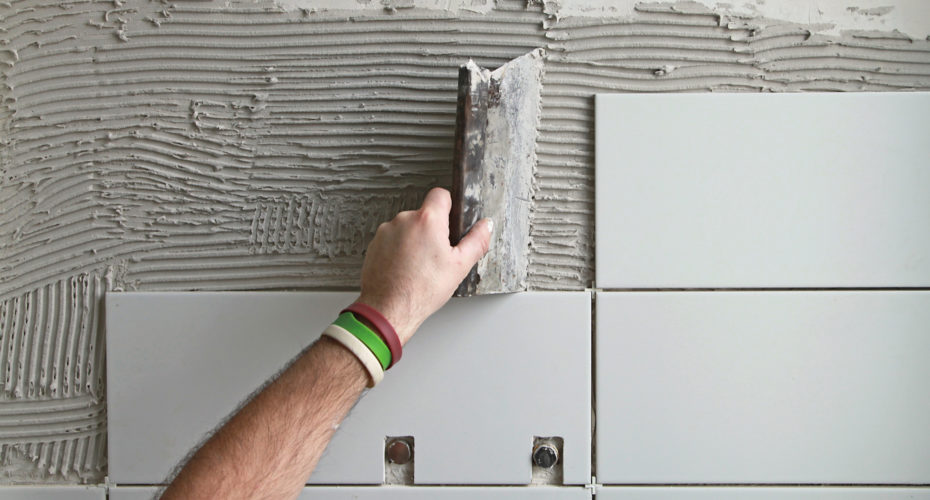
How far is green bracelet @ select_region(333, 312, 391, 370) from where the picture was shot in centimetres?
71

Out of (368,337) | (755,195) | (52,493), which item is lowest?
(52,493)

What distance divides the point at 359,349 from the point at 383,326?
0.04 metres

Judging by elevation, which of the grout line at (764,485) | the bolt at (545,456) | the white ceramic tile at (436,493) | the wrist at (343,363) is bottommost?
the white ceramic tile at (436,493)

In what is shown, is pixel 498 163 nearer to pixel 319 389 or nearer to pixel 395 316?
pixel 395 316

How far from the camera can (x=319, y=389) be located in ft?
2.26

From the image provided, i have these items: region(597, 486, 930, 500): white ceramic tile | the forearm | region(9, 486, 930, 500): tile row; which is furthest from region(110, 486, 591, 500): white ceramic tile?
the forearm

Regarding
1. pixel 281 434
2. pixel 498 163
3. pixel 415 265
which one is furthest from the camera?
pixel 498 163

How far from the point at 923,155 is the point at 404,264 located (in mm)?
812

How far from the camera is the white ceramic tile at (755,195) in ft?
3.15

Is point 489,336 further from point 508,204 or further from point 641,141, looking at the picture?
point 641,141

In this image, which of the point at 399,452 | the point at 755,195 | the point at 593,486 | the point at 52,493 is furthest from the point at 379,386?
the point at 755,195

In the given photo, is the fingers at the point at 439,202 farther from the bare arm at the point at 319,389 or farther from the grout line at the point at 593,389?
the grout line at the point at 593,389

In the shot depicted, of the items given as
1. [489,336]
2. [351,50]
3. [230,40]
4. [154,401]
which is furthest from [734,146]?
[154,401]

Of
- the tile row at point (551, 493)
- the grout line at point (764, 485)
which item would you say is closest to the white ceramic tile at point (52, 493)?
the tile row at point (551, 493)
